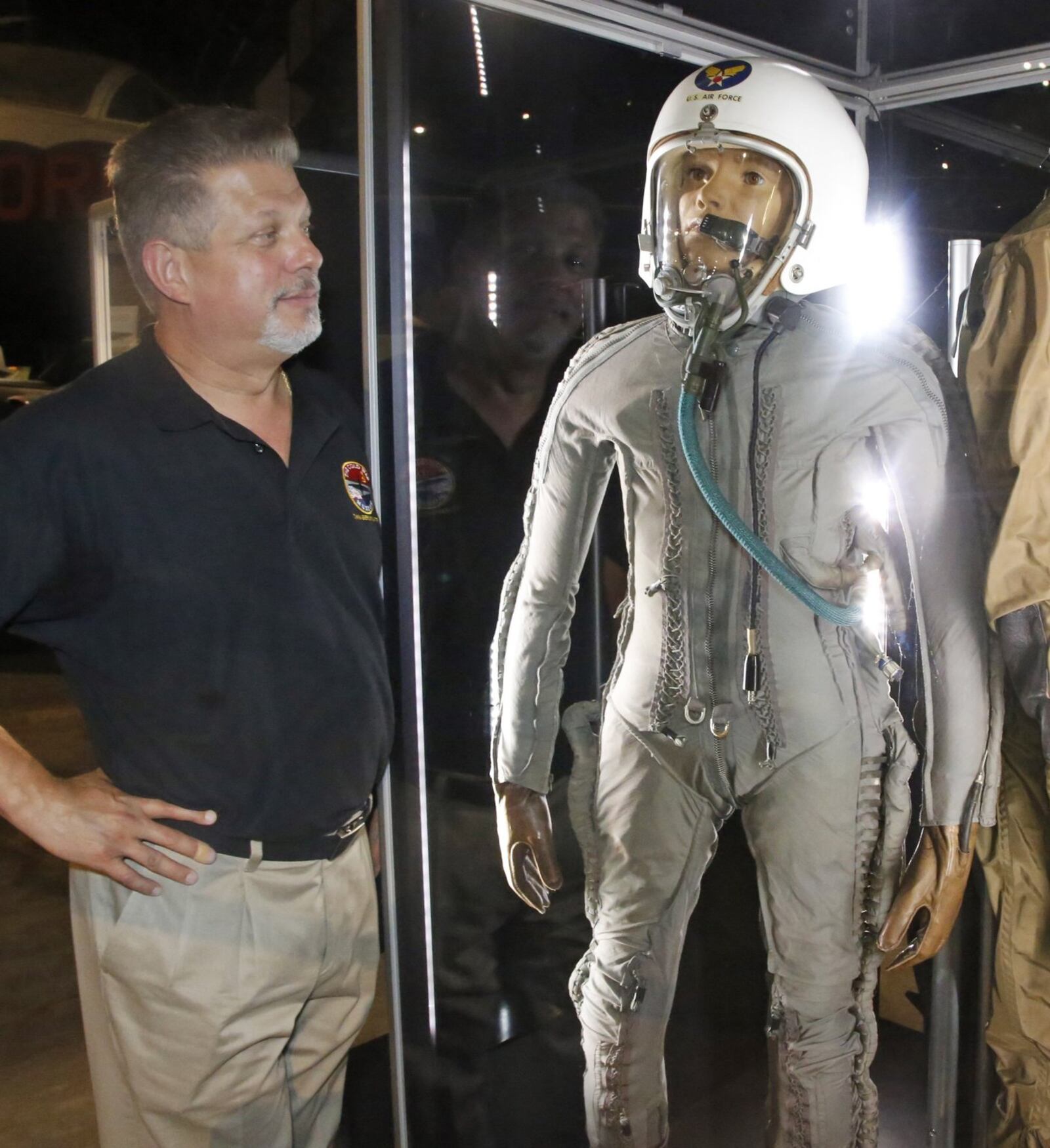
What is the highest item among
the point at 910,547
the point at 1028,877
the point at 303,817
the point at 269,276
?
the point at 269,276

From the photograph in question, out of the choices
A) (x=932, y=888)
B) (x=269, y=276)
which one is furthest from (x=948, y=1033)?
(x=269, y=276)

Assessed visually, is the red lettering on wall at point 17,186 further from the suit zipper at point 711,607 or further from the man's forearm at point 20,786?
the suit zipper at point 711,607

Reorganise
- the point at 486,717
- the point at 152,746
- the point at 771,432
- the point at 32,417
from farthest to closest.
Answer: the point at 486,717, the point at 771,432, the point at 152,746, the point at 32,417

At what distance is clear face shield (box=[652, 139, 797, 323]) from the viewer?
5.27 ft

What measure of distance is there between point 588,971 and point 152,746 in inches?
30.5

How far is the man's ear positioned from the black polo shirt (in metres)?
0.07

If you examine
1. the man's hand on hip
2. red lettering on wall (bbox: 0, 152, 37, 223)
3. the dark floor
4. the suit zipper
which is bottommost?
the dark floor

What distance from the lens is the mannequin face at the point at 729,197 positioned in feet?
5.27

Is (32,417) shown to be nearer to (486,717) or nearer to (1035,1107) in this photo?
(486,717)

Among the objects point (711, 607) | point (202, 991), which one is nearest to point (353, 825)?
point (202, 991)

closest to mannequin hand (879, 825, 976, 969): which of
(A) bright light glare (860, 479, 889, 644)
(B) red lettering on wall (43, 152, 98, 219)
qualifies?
(A) bright light glare (860, 479, 889, 644)

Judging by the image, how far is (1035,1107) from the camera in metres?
1.90

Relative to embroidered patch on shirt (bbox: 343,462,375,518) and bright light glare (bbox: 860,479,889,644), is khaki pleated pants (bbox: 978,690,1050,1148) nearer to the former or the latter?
bright light glare (bbox: 860,479,889,644)

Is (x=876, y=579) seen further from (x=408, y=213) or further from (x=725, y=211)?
(x=408, y=213)
